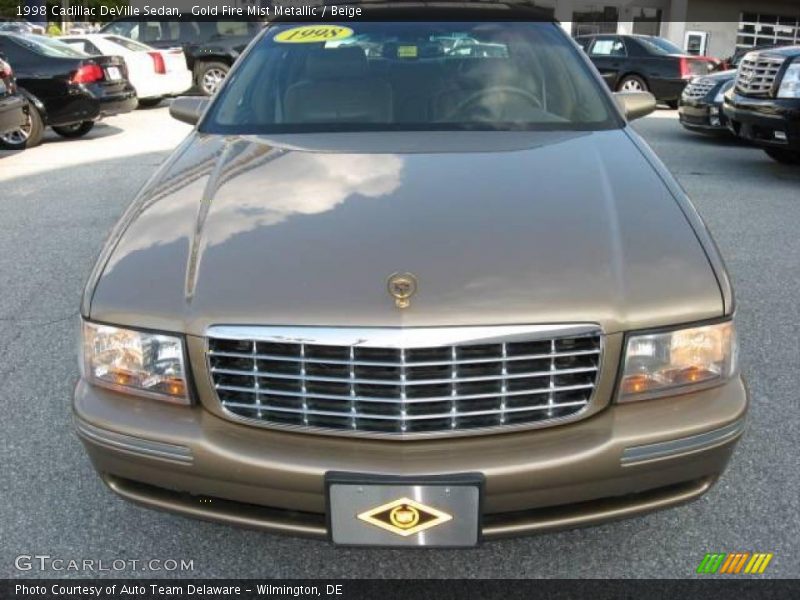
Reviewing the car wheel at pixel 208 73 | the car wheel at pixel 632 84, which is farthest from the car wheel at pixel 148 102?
the car wheel at pixel 632 84

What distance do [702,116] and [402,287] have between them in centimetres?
894

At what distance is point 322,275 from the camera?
6.31ft

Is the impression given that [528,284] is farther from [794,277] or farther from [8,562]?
[794,277]

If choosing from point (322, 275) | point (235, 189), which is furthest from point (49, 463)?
point (322, 275)

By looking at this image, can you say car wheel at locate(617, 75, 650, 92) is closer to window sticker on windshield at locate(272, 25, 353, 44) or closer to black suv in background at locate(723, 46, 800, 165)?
black suv in background at locate(723, 46, 800, 165)

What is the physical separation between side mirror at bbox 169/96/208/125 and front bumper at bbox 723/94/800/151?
18.8ft

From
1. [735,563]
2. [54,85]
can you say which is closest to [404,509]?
[735,563]

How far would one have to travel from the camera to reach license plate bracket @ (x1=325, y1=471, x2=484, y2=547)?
178 cm

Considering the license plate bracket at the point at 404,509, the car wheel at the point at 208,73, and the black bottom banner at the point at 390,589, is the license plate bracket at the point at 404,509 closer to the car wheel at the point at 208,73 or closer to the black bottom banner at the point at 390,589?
the black bottom banner at the point at 390,589

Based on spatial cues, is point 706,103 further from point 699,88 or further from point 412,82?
point 412,82

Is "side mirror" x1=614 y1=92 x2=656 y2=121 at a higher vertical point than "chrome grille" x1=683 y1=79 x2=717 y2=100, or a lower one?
higher

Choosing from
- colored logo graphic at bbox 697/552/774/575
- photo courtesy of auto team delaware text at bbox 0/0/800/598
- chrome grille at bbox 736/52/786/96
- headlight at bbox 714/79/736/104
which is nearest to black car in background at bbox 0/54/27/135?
photo courtesy of auto team delaware text at bbox 0/0/800/598

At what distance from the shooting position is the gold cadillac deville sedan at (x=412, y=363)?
1.81m

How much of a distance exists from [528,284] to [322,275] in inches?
19.9
